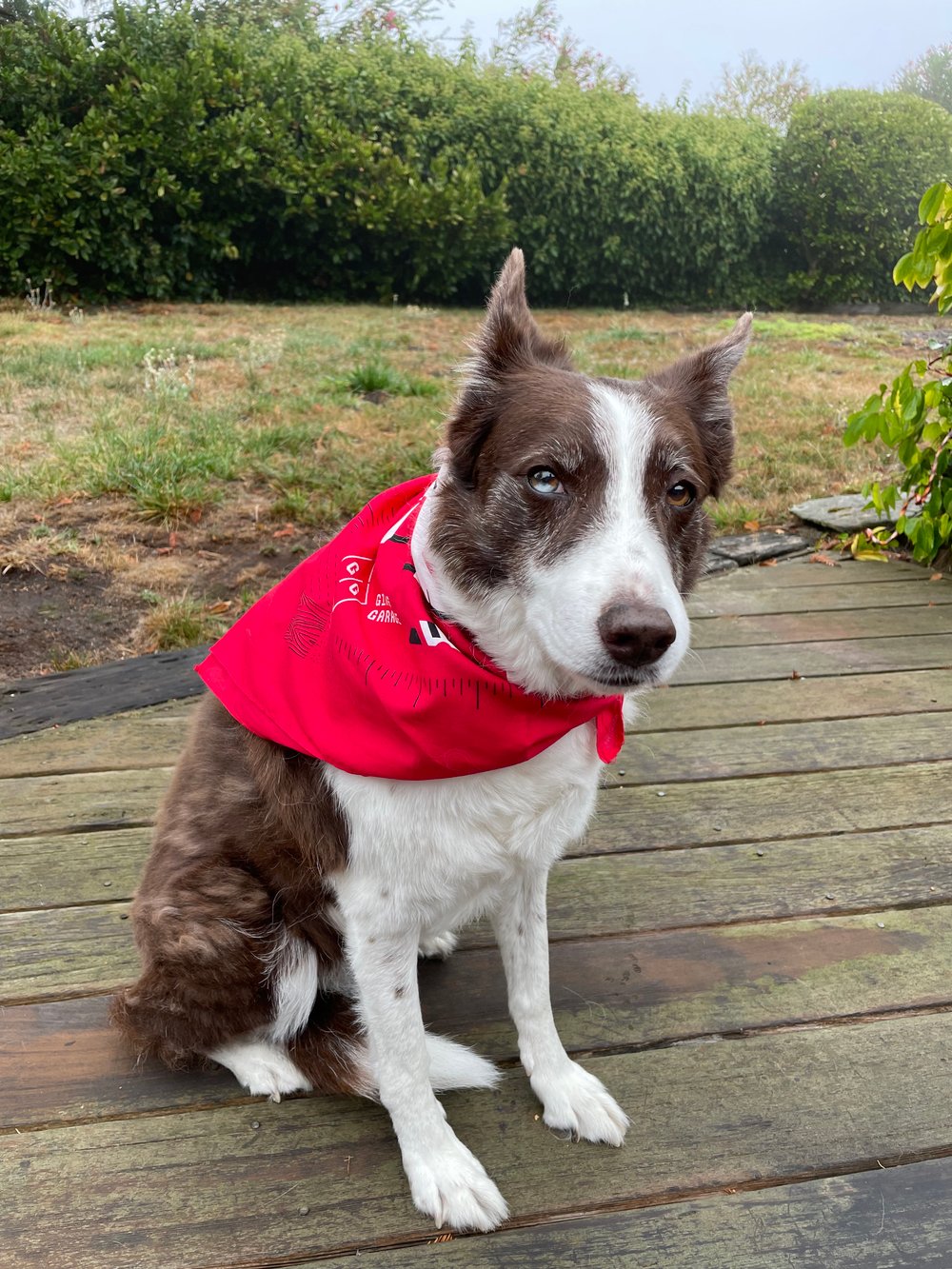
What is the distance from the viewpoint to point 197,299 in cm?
1052

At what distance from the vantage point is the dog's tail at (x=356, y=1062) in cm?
186

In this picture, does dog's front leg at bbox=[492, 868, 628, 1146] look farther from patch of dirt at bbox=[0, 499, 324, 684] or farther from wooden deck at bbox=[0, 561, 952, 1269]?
patch of dirt at bbox=[0, 499, 324, 684]

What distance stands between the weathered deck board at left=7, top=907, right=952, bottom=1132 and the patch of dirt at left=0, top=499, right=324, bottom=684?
1.86m

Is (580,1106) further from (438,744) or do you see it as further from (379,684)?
(379,684)

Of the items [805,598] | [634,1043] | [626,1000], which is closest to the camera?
[634,1043]

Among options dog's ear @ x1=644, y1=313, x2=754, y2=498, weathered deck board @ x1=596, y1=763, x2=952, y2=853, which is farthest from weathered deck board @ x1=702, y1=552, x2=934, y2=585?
dog's ear @ x1=644, y1=313, x2=754, y2=498

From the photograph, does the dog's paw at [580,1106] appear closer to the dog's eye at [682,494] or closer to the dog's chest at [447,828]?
the dog's chest at [447,828]

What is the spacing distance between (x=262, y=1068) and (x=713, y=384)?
165 cm

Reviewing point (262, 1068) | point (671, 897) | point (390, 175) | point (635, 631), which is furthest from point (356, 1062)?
point (390, 175)

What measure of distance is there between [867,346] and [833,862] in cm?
946

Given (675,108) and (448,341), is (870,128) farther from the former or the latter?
(448,341)

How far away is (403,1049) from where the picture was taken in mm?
1719

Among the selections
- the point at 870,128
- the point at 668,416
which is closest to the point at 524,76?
the point at 870,128

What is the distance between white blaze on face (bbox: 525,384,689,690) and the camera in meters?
1.51
